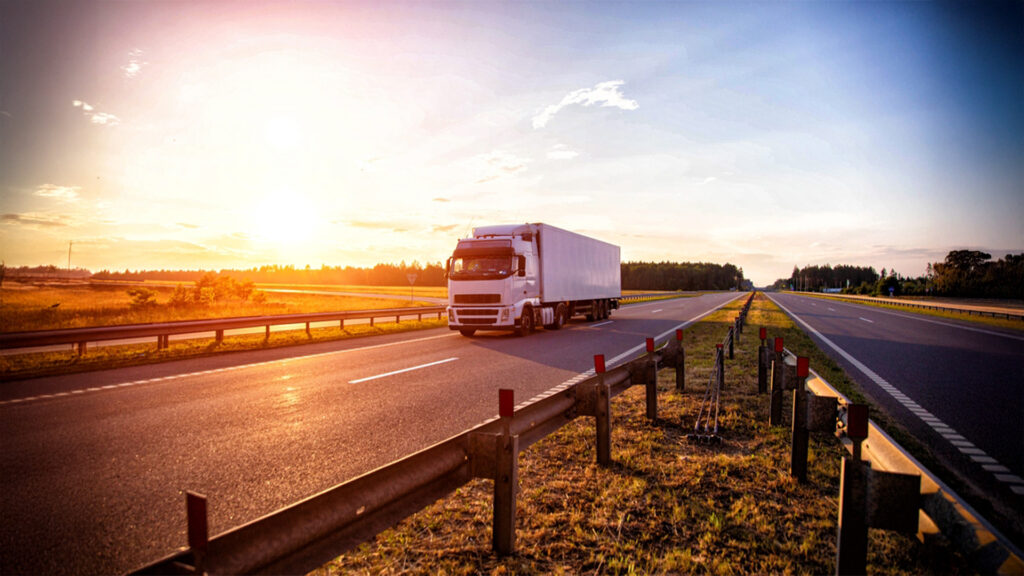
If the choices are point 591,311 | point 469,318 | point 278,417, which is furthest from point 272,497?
point 591,311

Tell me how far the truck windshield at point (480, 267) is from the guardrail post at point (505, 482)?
12.3 metres

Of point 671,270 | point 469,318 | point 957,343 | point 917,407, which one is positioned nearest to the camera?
point 917,407

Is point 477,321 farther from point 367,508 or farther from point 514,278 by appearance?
point 367,508

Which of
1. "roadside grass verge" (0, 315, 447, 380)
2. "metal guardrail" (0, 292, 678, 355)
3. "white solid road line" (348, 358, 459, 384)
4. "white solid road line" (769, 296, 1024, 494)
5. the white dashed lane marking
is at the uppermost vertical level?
"metal guardrail" (0, 292, 678, 355)

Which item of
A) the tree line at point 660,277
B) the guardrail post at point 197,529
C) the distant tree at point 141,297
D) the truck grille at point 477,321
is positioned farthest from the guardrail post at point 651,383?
the tree line at point 660,277

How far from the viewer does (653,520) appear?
336cm

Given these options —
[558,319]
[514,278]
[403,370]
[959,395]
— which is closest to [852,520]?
[959,395]

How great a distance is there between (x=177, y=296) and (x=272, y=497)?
37.3 m

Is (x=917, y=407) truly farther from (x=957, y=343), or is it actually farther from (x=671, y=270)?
(x=671, y=270)

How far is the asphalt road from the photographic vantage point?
14.5ft

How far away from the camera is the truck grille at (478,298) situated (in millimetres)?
15109

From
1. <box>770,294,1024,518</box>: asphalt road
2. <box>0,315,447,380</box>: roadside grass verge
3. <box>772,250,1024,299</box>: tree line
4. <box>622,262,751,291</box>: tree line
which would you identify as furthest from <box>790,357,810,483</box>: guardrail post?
<box>622,262,751,291</box>: tree line

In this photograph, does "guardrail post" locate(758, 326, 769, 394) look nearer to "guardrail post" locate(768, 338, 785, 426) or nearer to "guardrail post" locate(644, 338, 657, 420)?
"guardrail post" locate(768, 338, 785, 426)

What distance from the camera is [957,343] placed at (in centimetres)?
1409
